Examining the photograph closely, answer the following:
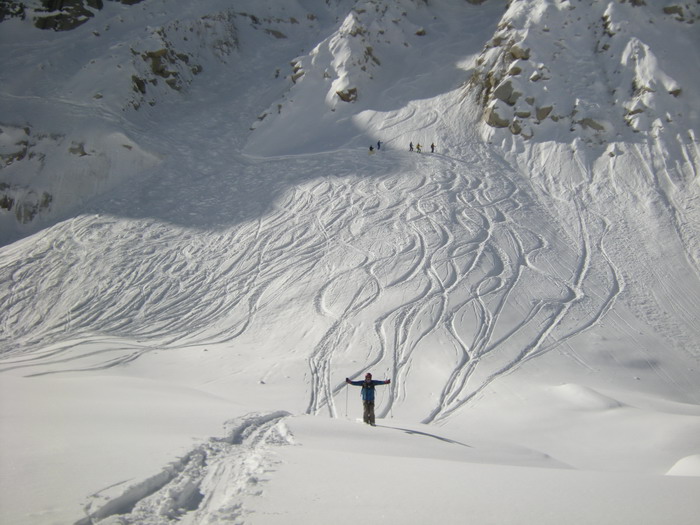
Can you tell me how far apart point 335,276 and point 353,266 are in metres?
0.80

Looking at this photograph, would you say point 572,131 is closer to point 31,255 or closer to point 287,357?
point 287,357

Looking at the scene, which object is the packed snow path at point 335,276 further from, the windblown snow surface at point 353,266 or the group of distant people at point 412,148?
the group of distant people at point 412,148

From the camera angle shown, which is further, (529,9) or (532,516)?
(529,9)

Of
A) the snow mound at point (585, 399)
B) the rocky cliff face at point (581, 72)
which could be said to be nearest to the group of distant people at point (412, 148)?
the rocky cliff face at point (581, 72)

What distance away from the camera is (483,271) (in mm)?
15797

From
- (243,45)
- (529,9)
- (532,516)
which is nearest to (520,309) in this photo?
(532,516)

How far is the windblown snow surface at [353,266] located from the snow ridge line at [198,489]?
0.11ft

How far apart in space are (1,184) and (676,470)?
25.8 metres

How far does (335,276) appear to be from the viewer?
16.0 meters

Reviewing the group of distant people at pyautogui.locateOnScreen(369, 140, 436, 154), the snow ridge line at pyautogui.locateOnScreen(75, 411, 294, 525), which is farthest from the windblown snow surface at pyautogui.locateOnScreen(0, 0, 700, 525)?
the group of distant people at pyautogui.locateOnScreen(369, 140, 436, 154)

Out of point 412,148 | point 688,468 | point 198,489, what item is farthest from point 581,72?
Result: point 198,489

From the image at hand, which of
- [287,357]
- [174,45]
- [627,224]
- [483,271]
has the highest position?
[174,45]

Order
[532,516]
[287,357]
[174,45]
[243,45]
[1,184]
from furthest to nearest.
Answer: [243,45] < [174,45] < [1,184] < [287,357] < [532,516]

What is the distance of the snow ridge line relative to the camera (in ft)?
10.5
